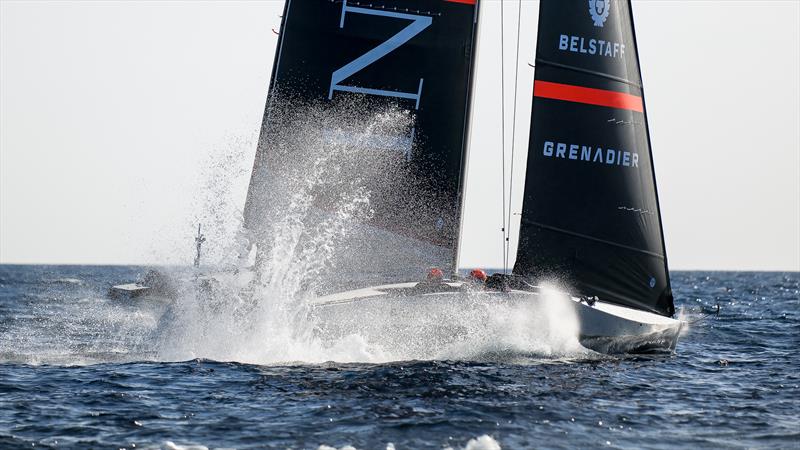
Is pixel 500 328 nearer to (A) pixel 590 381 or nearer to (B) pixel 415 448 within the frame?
(A) pixel 590 381

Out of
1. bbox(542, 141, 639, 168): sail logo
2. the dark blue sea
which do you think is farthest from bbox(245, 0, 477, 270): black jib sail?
the dark blue sea

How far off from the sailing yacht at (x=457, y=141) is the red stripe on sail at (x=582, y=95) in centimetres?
2

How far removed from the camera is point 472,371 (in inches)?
656

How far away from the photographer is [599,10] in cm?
1928

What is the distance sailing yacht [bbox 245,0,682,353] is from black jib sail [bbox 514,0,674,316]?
25 mm

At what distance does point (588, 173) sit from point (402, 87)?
365cm

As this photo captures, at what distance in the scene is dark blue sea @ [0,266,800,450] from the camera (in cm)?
1222

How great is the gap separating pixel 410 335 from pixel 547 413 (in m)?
4.58

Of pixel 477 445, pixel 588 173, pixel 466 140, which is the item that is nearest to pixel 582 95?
pixel 588 173

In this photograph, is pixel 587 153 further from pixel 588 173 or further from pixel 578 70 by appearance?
pixel 578 70

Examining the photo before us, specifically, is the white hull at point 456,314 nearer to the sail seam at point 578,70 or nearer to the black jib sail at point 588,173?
the black jib sail at point 588,173

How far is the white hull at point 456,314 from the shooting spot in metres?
17.5

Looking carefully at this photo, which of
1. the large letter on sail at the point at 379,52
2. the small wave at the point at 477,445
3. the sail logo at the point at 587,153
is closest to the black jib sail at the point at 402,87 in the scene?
the large letter on sail at the point at 379,52

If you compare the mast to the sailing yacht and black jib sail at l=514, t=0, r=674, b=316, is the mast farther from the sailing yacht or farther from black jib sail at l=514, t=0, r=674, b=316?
black jib sail at l=514, t=0, r=674, b=316
